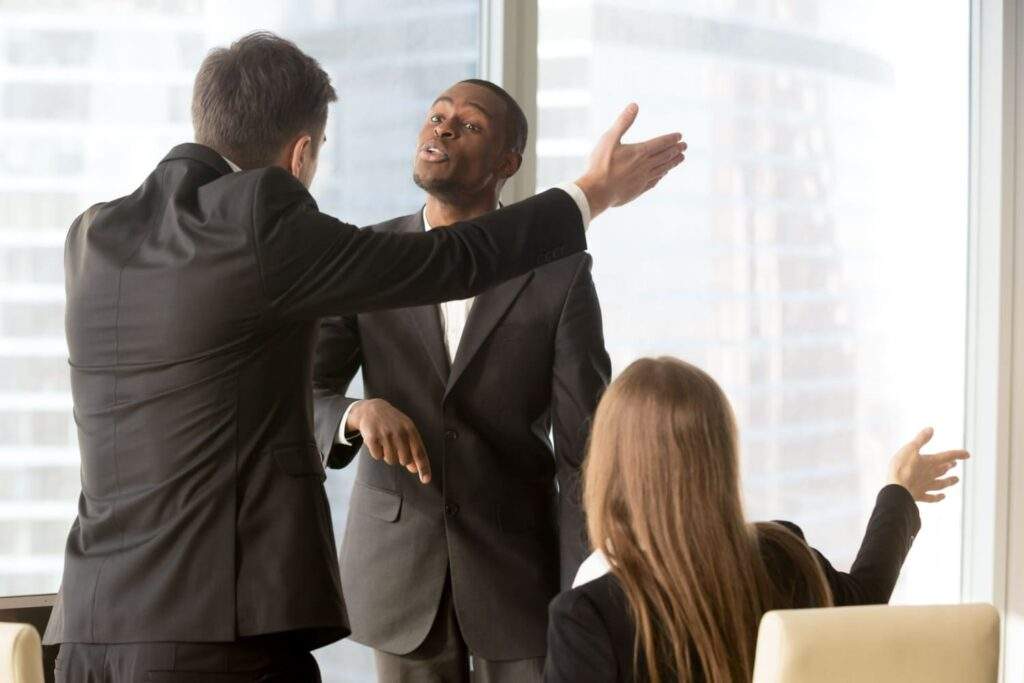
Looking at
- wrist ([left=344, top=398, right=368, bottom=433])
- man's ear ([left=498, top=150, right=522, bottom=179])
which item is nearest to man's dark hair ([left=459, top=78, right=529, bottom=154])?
man's ear ([left=498, top=150, right=522, bottom=179])

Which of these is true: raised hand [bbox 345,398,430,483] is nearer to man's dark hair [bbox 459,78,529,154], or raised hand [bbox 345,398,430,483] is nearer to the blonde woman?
the blonde woman

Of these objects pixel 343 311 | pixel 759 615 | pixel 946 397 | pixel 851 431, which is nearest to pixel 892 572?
pixel 759 615

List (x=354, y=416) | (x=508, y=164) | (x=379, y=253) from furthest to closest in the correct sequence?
(x=508, y=164) < (x=354, y=416) < (x=379, y=253)

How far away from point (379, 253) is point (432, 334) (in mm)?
531

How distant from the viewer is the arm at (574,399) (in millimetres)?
2133

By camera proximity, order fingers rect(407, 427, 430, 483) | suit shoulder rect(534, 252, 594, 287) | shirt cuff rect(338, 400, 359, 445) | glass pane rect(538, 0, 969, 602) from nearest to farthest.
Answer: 1. fingers rect(407, 427, 430, 483)
2. shirt cuff rect(338, 400, 359, 445)
3. suit shoulder rect(534, 252, 594, 287)
4. glass pane rect(538, 0, 969, 602)

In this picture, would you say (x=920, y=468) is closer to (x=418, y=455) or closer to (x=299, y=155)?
(x=418, y=455)

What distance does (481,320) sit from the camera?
2.16m

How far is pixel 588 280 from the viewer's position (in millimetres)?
2250

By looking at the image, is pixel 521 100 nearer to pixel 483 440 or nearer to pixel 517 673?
pixel 483 440

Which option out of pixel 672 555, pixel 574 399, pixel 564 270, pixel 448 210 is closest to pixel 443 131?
pixel 448 210

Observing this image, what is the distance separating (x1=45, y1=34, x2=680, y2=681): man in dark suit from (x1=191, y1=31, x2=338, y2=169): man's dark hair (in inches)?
3.3

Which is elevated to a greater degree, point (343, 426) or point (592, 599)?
point (343, 426)

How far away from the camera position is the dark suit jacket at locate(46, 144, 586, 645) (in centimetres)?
158
